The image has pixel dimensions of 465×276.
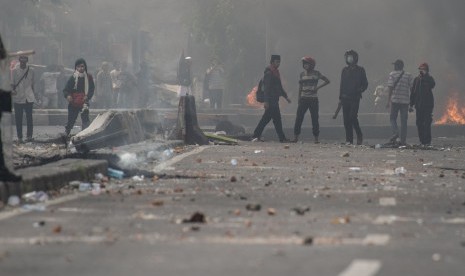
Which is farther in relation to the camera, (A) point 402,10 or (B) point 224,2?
(B) point 224,2

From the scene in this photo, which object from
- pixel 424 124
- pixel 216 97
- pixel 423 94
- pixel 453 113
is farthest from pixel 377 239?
pixel 216 97

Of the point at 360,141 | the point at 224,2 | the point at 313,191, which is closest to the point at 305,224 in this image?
the point at 313,191

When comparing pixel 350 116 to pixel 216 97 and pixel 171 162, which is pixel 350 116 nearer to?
pixel 171 162

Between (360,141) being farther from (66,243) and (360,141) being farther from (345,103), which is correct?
(66,243)

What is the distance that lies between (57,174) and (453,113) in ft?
122

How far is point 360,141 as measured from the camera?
1039 inches

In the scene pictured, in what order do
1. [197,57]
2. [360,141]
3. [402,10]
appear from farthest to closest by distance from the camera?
[197,57] → [402,10] → [360,141]

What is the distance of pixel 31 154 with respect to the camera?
19.0 m

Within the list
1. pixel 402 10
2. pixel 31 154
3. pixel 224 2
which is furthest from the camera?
pixel 224 2

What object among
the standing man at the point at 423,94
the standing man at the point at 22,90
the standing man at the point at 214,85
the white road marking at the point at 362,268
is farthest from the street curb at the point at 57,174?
the standing man at the point at 214,85

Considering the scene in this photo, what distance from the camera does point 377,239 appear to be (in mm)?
8320

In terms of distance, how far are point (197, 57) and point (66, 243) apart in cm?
7943

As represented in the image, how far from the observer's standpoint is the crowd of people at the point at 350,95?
26172mm

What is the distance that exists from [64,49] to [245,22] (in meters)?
22.5
